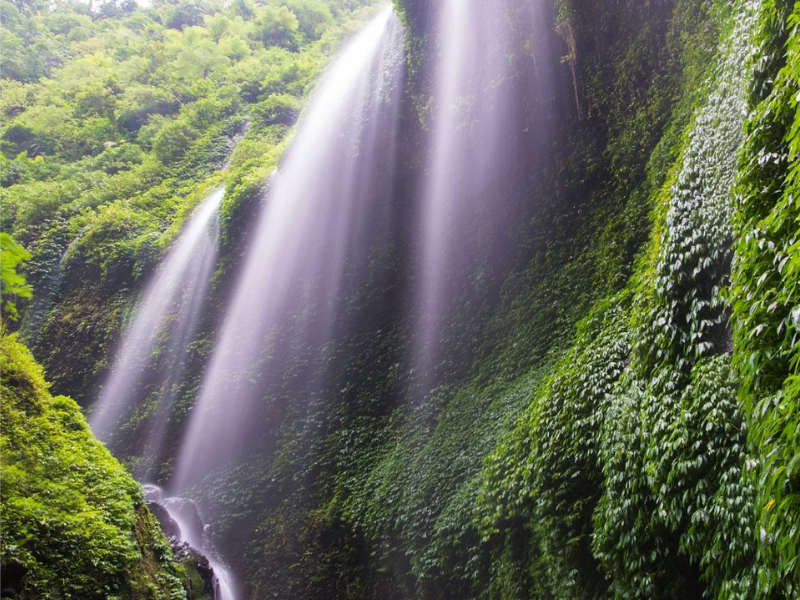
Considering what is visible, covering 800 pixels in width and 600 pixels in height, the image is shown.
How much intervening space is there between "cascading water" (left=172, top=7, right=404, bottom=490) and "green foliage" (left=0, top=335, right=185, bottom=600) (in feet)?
17.4

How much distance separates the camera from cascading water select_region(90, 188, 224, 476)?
14180 millimetres

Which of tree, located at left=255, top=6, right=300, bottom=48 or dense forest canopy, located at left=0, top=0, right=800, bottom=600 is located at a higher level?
tree, located at left=255, top=6, right=300, bottom=48

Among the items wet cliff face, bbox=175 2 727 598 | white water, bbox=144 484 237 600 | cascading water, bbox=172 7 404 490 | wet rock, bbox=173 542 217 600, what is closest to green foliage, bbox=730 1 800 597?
wet cliff face, bbox=175 2 727 598

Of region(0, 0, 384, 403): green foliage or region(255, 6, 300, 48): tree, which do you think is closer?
region(0, 0, 384, 403): green foliage

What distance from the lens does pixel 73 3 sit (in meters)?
48.8

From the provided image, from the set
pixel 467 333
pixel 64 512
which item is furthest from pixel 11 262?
pixel 467 333

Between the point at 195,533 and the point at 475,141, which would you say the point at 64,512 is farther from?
the point at 475,141

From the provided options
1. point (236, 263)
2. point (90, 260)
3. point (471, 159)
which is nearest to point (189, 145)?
point (90, 260)

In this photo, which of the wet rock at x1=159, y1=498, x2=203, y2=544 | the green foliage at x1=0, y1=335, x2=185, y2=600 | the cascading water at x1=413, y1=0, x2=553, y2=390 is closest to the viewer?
the green foliage at x1=0, y1=335, x2=185, y2=600

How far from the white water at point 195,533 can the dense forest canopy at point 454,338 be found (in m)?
0.07

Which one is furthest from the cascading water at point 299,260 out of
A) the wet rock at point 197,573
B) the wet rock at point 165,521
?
the wet rock at point 197,573

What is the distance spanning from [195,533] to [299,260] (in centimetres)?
683

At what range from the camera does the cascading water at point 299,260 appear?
13.0 meters

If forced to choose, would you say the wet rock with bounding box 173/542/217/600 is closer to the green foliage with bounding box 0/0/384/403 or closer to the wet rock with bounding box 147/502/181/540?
the wet rock with bounding box 147/502/181/540
